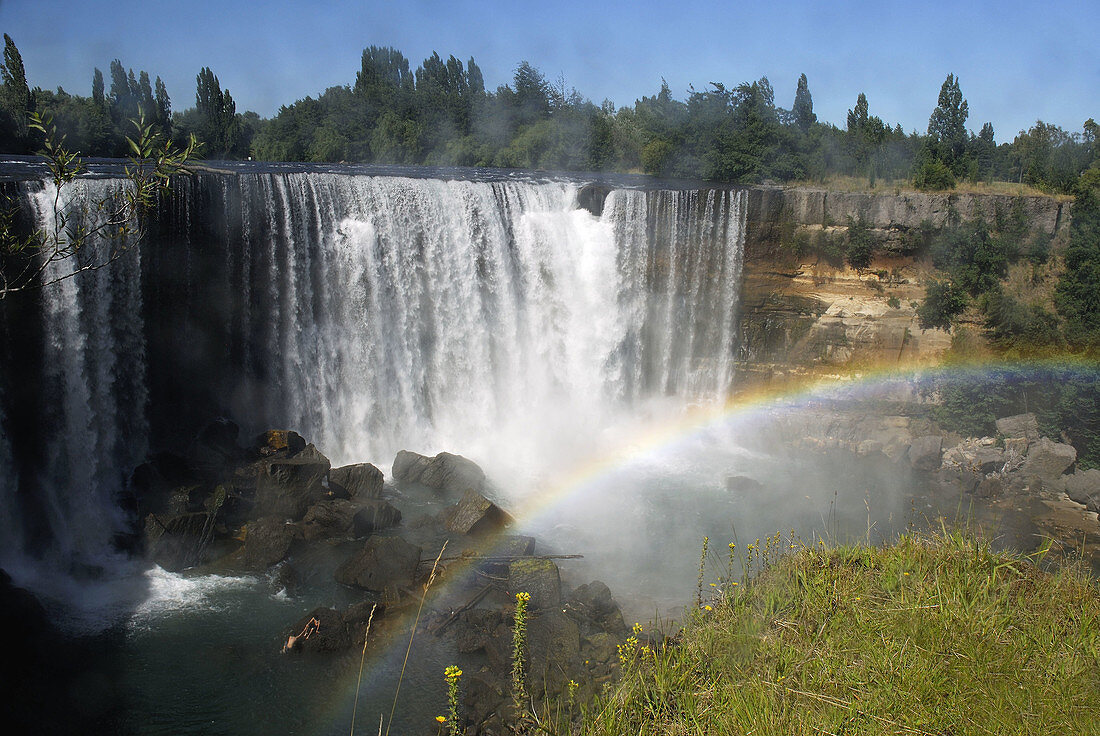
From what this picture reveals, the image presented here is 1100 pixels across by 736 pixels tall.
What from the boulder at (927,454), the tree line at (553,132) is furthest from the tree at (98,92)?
the boulder at (927,454)

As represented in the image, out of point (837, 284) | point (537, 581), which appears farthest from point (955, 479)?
point (537, 581)

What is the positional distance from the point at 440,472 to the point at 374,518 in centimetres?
199

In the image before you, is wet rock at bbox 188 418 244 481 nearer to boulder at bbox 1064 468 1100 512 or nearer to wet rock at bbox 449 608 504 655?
wet rock at bbox 449 608 504 655

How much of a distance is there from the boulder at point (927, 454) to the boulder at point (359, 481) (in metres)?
11.5

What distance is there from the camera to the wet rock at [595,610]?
8461 mm

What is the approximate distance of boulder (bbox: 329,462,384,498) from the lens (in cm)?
1196

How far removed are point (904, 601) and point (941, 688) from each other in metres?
0.87

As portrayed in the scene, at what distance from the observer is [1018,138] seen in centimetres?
2844

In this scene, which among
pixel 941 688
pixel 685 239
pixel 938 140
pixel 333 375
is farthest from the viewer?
pixel 938 140

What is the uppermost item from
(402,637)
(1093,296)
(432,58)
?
(432,58)

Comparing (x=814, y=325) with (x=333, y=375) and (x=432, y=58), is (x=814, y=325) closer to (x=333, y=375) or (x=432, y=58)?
(x=333, y=375)

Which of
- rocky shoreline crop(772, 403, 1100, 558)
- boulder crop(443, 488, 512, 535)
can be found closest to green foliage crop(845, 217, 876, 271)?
rocky shoreline crop(772, 403, 1100, 558)

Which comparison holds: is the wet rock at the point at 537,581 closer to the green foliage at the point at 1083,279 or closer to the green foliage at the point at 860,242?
the green foliage at the point at 860,242

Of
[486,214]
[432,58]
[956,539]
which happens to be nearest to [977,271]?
[486,214]
